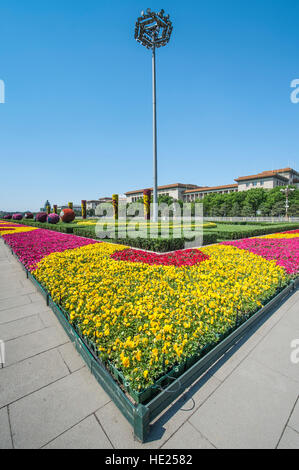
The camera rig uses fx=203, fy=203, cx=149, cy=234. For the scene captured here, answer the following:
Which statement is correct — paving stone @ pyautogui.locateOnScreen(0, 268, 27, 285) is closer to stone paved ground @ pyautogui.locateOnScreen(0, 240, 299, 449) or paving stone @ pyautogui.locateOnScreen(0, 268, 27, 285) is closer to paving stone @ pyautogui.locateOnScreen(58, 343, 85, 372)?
stone paved ground @ pyautogui.locateOnScreen(0, 240, 299, 449)

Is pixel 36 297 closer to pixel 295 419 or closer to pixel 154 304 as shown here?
pixel 154 304

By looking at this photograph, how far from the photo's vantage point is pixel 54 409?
6.79 feet

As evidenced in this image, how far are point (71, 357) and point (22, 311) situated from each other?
2069 mm

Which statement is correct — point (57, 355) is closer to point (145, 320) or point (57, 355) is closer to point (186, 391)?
point (145, 320)

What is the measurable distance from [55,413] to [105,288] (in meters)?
1.97

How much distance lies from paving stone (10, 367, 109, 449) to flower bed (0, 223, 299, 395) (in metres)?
0.38

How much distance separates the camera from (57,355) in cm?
291

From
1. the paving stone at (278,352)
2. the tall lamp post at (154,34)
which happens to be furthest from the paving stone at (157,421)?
the tall lamp post at (154,34)

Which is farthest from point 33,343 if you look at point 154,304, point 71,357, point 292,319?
point 292,319

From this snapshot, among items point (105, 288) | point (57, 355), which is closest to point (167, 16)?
point (105, 288)

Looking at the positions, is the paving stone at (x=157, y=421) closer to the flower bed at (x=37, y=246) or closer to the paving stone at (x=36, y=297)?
the paving stone at (x=36, y=297)

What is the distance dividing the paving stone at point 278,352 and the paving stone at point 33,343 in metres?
2.96

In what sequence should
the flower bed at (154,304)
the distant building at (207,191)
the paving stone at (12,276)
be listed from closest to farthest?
the flower bed at (154,304) → the paving stone at (12,276) → the distant building at (207,191)

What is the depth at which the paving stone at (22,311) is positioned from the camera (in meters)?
3.96
